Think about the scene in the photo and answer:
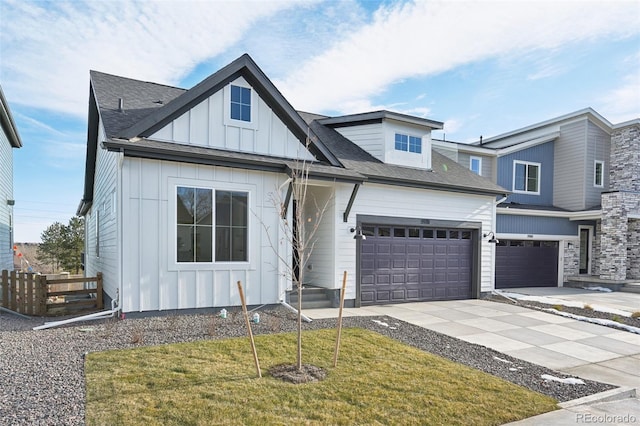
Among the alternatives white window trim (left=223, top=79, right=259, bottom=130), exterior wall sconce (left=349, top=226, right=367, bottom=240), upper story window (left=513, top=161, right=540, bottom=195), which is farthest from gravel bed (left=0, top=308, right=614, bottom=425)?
upper story window (left=513, top=161, right=540, bottom=195)

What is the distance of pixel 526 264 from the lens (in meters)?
17.3

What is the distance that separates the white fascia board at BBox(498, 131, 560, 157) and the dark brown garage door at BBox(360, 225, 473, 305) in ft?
22.3

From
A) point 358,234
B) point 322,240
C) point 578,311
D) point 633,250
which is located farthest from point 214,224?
point 633,250

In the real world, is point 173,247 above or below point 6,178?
below

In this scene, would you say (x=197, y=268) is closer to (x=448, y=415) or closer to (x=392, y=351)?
(x=392, y=351)

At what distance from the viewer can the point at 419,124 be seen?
42.8 feet

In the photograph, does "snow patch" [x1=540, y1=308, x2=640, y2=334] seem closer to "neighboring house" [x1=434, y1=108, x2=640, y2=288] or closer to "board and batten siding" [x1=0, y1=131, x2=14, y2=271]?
"neighboring house" [x1=434, y1=108, x2=640, y2=288]

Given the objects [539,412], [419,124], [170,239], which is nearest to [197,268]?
[170,239]

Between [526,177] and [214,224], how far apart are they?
1618 cm

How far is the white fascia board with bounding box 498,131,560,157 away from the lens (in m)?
18.2

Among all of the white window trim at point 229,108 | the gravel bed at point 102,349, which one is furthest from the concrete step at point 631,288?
the white window trim at point 229,108

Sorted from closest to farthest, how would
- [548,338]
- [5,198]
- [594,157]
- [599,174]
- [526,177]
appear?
[548,338] → [5,198] → [526,177] → [594,157] → [599,174]

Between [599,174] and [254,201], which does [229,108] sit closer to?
[254,201]

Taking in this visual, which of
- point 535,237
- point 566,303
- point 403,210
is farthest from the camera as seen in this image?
point 535,237
